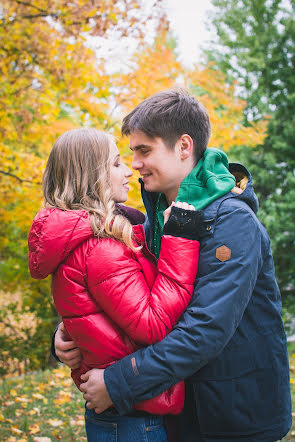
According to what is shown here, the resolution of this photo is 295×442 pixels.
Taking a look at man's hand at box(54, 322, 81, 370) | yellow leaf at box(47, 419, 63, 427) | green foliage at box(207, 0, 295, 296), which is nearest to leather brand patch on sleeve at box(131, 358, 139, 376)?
man's hand at box(54, 322, 81, 370)

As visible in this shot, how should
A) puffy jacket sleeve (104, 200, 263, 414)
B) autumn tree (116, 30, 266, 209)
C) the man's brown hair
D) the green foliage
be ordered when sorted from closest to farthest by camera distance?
1. puffy jacket sleeve (104, 200, 263, 414)
2. the man's brown hair
3. autumn tree (116, 30, 266, 209)
4. the green foliage

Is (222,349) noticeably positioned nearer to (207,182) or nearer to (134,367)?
(134,367)

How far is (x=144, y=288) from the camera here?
181 cm

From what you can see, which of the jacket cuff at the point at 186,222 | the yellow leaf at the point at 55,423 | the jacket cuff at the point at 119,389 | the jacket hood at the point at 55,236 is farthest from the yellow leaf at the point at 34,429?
the jacket cuff at the point at 186,222

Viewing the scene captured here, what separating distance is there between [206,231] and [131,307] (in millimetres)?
454

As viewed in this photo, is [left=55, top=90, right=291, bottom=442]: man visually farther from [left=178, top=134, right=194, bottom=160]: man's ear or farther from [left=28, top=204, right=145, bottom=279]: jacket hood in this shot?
[left=28, top=204, right=145, bottom=279]: jacket hood

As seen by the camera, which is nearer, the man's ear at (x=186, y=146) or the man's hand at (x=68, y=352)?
the man's hand at (x=68, y=352)

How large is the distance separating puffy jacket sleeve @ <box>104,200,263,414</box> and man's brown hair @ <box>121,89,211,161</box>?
58cm

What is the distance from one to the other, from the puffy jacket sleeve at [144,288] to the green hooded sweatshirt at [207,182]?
250 mm

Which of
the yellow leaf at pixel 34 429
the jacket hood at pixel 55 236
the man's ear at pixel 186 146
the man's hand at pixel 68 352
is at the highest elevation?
the man's ear at pixel 186 146

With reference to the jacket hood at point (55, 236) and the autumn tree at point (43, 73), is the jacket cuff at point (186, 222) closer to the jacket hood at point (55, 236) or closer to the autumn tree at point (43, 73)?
the jacket hood at point (55, 236)

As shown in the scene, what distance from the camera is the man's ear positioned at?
2149 mm

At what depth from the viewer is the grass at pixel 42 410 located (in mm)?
4277

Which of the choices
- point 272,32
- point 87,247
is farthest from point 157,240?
point 272,32
